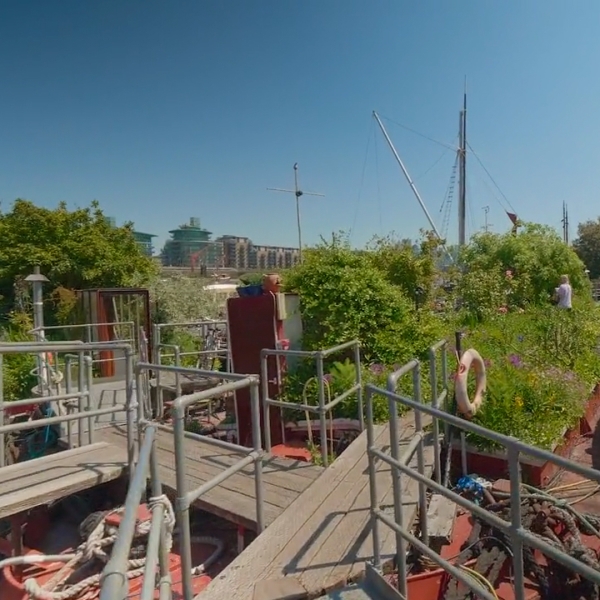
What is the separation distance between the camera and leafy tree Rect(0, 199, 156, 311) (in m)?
14.2

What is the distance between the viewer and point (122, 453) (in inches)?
168

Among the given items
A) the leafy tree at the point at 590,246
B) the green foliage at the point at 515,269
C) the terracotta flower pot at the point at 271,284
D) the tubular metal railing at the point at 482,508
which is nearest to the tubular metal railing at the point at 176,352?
the terracotta flower pot at the point at 271,284

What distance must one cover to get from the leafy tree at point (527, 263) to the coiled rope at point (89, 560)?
33.9ft

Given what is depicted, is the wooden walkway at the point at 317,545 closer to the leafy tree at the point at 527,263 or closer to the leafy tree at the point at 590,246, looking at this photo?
the leafy tree at the point at 527,263

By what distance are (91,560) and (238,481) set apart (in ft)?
3.85

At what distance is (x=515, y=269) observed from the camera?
43.1ft

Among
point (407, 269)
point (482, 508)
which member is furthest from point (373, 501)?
point (407, 269)

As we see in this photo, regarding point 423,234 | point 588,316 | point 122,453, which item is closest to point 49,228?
point 423,234

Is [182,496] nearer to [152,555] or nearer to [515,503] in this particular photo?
[152,555]

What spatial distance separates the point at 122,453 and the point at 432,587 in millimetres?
2882

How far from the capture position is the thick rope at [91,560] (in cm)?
299

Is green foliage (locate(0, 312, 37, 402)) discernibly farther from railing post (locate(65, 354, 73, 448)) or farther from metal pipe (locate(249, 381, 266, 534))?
metal pipe (locate(249, 381, 266, 534))

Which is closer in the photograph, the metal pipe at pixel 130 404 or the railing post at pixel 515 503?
the railing post at pixel 515 503

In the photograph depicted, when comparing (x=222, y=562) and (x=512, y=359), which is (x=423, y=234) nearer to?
(x=512, y=359)
